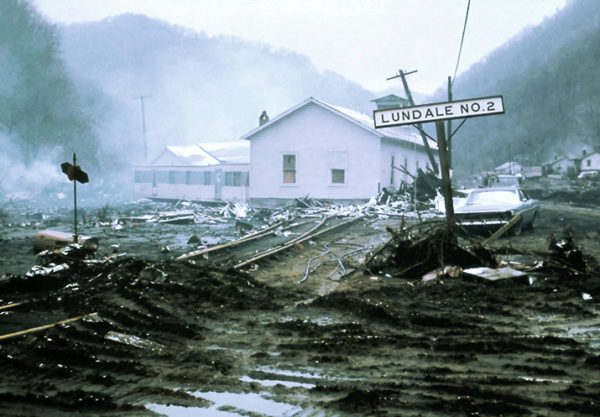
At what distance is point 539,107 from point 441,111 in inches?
4712

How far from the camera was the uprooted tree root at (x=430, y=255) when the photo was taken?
318 inches

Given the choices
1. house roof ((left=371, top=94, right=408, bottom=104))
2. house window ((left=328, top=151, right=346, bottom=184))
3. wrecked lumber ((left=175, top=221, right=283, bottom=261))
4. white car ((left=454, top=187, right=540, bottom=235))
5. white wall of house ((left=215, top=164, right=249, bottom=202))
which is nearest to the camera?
wrecked lumber ((left=175, top=221, right=283, bottom=261))

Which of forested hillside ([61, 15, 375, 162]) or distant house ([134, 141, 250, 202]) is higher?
forested hillside ([61, 15, 375, 162])

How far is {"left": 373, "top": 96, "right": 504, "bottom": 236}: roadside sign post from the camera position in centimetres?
769

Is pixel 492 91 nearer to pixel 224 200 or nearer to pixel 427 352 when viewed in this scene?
pixel 224 200

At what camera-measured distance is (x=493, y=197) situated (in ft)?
47.6

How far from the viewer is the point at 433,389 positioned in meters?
3.54

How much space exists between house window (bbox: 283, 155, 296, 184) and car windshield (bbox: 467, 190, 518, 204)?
14.3 meters

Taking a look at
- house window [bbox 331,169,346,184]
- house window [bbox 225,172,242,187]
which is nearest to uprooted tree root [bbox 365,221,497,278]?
house window [bbox 331,169,346,184]

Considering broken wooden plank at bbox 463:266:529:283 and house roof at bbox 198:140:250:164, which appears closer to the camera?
broken wooden plank at bbox 463:266:529:283

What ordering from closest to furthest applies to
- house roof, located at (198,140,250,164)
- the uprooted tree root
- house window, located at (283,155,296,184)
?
the uprooted tree root → house window, located at (283,155,296,184) → house roof, located at (198,140,250,164)

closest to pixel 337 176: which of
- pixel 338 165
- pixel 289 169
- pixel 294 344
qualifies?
pixel 338 165

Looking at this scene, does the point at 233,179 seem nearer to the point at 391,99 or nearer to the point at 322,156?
the point at 322,156

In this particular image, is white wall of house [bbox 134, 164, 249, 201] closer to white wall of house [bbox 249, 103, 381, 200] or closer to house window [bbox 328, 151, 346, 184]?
white wall of house [bbox 249, 103, 381, 200]
